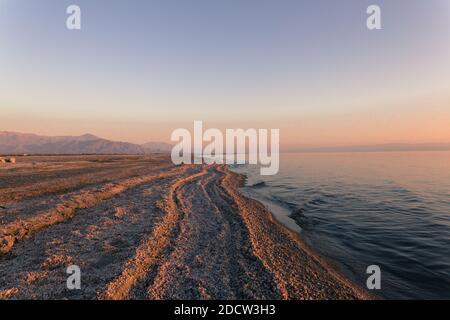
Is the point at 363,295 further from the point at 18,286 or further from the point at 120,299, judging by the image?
the point at 18,286

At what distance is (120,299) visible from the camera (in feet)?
28.2

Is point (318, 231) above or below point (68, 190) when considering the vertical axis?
below

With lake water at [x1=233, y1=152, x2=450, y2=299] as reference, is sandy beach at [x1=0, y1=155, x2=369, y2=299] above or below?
above

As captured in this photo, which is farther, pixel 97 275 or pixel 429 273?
pixel 429 273

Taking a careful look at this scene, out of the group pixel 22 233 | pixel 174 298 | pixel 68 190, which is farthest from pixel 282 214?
pixel 68 190

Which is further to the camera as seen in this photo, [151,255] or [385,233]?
[385,233]

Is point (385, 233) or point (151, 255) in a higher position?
point (151, 255)

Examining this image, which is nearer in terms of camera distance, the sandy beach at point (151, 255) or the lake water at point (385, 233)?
the sandy beach at point (151, 255)

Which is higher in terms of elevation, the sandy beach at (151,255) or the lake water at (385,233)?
the sandy beach at (151,255)

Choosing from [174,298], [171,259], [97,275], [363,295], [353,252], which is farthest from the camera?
[353,252]

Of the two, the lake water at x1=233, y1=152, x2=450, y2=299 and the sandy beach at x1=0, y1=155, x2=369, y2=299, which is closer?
the sandy beach at x1=0, y1=155, x2=369, y2=299
